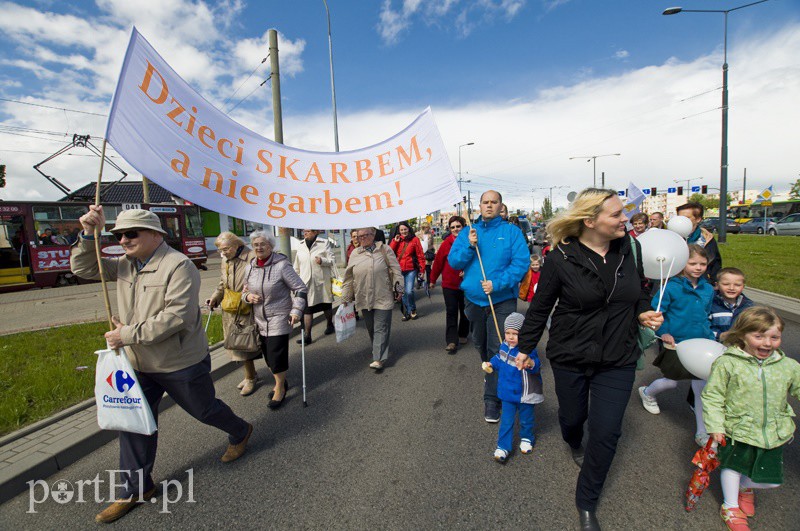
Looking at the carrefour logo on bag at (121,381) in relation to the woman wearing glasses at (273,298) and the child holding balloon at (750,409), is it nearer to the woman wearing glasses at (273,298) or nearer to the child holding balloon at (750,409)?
the woman wearing glasses at (273,298)

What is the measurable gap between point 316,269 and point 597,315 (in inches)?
181

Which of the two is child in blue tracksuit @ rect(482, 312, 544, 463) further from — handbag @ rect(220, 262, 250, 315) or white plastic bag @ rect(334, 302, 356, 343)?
handbag @ rect(220, 262, 250, 315)

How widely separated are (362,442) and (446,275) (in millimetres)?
2976

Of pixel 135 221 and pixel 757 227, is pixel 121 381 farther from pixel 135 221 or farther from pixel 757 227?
pixel 757 227

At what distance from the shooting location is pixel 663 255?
100 inches

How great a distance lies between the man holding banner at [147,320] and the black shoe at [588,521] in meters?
2.46

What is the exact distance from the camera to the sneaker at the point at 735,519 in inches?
84.7

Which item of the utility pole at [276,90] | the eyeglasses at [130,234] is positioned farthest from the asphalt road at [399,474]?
the utility pole at [276,90]

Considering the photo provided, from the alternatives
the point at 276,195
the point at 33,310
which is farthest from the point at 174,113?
the point at 33,310

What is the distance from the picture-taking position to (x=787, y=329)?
5.84 m

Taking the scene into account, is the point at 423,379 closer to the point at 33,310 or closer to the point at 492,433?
the point at 492,433

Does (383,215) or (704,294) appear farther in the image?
(383,215)

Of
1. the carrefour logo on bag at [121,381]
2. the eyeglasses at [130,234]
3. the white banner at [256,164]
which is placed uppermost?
the white banner at [256,164]

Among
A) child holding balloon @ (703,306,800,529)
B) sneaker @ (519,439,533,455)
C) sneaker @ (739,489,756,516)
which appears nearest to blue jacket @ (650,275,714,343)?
child holding balloon @ (703,306,800,529)
